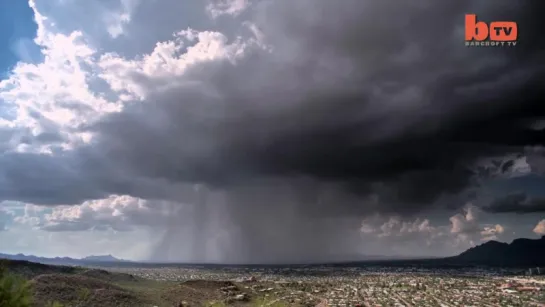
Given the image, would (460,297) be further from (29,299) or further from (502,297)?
(29,299)

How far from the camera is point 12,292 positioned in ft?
93.2

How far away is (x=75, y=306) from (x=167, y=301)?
20.1 metres

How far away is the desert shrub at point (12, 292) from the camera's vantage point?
1106 inches

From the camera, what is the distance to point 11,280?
2892cm

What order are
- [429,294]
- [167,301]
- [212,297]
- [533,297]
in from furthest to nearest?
[429,294] < [533,297] < [212,297] < [167,301]

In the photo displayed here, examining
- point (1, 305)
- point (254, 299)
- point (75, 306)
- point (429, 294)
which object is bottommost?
point (429, 294)

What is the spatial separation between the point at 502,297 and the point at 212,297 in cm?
11431

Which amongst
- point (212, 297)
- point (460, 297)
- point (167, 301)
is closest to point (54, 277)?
point (167, 301)

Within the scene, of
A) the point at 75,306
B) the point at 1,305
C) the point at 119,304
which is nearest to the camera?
the point at 1,305

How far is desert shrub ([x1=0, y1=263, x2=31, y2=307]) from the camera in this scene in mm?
28094

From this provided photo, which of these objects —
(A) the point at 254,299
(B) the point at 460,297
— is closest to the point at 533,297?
(B) the point at 460,297

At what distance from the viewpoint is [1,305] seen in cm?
A: 2806

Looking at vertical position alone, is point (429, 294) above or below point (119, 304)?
below

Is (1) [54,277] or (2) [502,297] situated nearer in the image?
(1) [54,277]
